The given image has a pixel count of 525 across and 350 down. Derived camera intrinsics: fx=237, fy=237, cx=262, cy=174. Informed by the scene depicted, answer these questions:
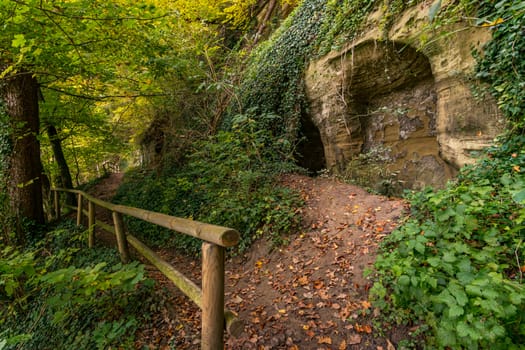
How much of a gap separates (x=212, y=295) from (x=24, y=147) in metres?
7.08

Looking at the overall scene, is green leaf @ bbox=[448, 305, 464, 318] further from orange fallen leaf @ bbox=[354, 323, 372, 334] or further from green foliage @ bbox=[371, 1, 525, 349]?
orange fallen leaf @ bbox=[354, 323, 372, 334]

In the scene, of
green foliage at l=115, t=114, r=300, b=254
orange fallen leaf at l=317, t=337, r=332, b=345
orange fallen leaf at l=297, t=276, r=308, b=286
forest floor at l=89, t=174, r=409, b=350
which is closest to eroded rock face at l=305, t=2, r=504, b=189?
forest floor at l=89, t=174, r=409, b=350

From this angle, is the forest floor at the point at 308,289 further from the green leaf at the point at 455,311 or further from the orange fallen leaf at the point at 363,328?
the green leaf at the point at 455,311

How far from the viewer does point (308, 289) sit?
127 inches

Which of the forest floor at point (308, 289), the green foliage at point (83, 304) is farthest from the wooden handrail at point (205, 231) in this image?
the forest floor at point (308, 289)

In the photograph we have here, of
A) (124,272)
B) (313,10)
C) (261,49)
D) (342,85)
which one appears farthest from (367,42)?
(124,272)

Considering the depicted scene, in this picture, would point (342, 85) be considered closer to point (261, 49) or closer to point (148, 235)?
point (261, 49)

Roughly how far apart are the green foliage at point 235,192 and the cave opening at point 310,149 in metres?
0.94

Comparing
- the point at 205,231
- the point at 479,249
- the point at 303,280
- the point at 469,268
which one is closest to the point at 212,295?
the point at 205,231

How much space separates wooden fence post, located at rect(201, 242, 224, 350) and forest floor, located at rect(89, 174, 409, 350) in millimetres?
807

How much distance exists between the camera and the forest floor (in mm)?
2547

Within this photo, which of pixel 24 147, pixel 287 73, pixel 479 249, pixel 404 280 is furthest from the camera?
pixel 287 73

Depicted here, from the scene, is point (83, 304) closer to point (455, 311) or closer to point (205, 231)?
point (205, 231)

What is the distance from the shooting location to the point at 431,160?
497 cm
